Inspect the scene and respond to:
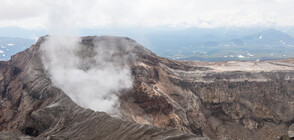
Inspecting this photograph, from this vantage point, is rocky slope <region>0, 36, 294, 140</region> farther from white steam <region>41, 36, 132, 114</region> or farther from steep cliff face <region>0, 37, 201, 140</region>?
white steam <region>41, 36, 132, 114</region>

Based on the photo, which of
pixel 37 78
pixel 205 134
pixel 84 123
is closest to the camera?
pixel 84 123

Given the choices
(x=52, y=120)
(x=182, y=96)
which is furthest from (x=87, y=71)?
(x=182, y=96)

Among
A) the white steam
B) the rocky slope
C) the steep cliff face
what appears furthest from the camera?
the rocky slope

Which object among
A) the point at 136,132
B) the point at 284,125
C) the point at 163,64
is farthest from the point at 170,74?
the point at 136,132

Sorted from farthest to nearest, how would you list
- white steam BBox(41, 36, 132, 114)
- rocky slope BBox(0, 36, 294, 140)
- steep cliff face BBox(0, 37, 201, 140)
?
rocky slope BBox(0, 36, 294, 140) < white steam BBox(41, 36, 132, 114) < steep cliff face BBox(0, 37, 201, 140)

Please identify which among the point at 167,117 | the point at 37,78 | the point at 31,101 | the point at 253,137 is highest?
the point at 37,78

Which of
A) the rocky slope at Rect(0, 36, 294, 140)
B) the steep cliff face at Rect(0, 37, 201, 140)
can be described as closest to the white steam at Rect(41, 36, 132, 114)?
the rocky slope at Rect(0, 36, 294, 140)

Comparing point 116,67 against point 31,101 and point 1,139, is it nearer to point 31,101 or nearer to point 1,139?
point 31,101
